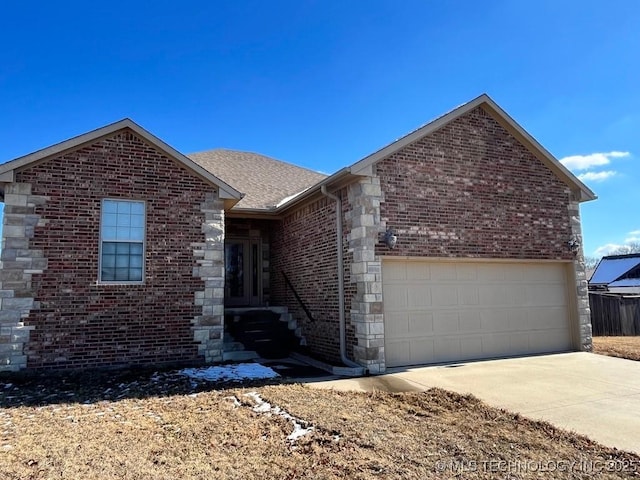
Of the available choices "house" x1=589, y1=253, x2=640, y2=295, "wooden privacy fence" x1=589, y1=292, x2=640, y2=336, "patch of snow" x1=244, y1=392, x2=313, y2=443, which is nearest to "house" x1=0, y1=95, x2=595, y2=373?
"patch of snow" x1=244, y1=392, x2=313, y2=443

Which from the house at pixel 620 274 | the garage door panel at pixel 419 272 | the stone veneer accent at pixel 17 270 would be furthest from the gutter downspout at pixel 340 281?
the house at pixel 620 274

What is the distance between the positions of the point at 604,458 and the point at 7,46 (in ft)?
40.8

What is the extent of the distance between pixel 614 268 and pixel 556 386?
29.0 metres

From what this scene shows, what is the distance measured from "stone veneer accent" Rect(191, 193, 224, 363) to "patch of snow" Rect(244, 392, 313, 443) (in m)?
2.70

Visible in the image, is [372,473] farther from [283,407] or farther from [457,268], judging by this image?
[457,268]

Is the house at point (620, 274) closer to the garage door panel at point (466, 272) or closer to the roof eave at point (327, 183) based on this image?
the garage door panel at point (466, 272)

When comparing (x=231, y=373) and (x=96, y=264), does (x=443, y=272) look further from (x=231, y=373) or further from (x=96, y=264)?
(x=96, y=264)

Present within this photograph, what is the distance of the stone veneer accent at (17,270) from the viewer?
25.5 ft

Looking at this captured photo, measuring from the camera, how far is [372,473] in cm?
376

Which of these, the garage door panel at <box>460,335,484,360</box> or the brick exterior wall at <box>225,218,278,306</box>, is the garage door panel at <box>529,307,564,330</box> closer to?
the garage door panel at <box>460,335,484,360</box>

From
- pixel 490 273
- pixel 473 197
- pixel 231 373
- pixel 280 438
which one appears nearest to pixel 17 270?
pixel 231 373

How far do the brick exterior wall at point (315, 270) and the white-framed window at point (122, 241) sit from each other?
3.82 metres

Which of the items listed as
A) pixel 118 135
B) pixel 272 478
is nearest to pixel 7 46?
pixel 118 135

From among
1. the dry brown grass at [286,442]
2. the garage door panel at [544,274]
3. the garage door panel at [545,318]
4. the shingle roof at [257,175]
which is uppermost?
the shingle roof at [257,175]
